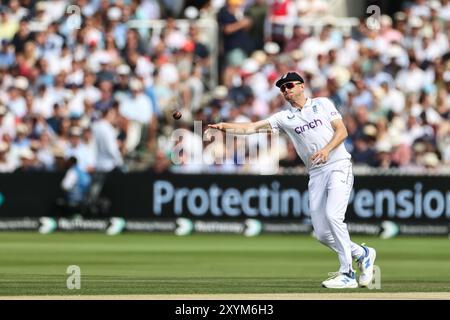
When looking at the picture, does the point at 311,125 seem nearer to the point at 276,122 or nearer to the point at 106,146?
the point at 276,122

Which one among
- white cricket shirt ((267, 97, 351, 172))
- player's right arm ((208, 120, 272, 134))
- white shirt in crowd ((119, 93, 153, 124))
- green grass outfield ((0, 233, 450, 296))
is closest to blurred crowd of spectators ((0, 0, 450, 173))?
white shirt in crowd ((119, 93, 153, 124))

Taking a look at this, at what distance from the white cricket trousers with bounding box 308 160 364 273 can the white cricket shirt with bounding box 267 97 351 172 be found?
0.33 feet

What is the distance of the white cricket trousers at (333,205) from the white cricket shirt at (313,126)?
4.0 inches

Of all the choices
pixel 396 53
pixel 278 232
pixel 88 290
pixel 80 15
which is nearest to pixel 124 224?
pixel 278 232

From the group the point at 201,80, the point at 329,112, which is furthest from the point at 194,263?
the point at 201,80

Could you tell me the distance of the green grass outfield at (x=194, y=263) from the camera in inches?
535

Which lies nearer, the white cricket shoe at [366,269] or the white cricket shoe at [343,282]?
the white cricket shoe at [343,282]

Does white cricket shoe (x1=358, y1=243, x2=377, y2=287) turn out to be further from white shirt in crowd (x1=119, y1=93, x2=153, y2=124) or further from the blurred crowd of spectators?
white shirt in crowd (x1=119, y1=93, x2=153, y2=124)

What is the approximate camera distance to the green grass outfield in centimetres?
1359

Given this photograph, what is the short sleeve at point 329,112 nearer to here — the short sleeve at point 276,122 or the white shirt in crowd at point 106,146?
the short sleeve at point 276,122

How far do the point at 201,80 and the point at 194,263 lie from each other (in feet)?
27.2

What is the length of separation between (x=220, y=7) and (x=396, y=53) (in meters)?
3.54

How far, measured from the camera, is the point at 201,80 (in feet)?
82.1

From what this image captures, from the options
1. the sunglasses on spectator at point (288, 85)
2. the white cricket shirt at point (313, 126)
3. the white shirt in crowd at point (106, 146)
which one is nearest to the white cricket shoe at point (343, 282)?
the white cricket shirt at point (313, 126)
